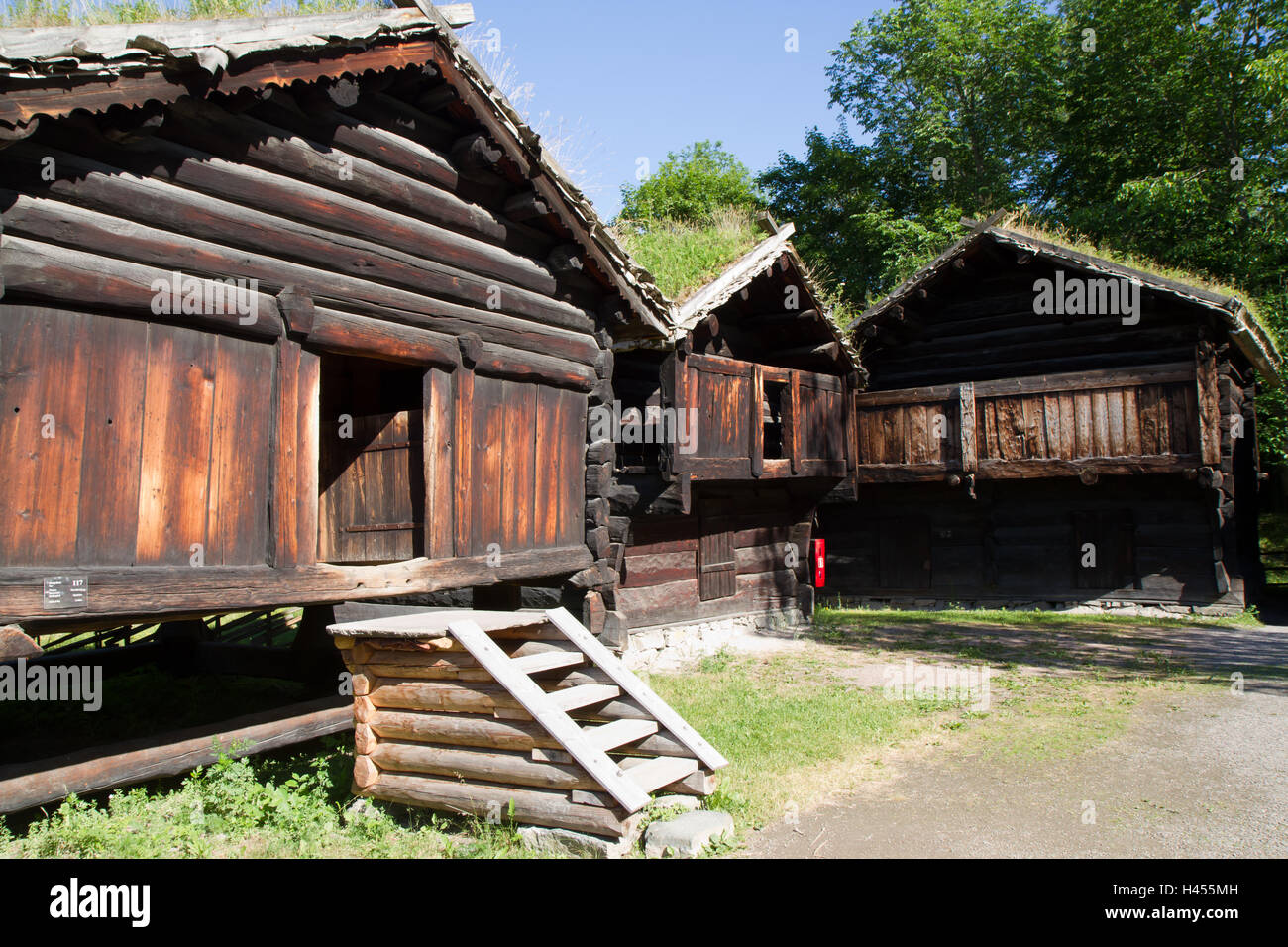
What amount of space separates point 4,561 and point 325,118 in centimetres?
395

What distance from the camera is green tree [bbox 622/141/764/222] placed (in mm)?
40656

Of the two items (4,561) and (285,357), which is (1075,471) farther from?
(4,561)

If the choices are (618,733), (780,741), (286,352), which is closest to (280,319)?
(286,352)

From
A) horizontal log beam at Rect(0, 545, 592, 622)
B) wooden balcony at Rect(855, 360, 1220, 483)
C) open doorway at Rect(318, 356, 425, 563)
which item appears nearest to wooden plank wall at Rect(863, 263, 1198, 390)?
wooden balcony at Rect(855, 360, 1220, 483)

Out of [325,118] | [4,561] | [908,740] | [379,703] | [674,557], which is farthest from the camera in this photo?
[674,557]

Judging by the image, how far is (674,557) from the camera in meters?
14.0

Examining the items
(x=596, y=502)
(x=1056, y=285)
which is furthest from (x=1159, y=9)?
(x=596, y=502)

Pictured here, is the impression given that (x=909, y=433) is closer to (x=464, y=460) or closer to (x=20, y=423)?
(x=464, y=460)

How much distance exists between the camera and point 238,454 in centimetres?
620

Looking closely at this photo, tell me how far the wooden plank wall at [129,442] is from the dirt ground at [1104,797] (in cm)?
419

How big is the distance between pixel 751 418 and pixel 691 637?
3.53 metres

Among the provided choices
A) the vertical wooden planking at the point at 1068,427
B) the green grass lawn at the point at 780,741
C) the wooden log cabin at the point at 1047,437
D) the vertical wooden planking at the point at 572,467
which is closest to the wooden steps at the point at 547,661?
the green grass lawn at the point at 780,741

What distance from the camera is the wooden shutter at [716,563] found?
14.6 meters
